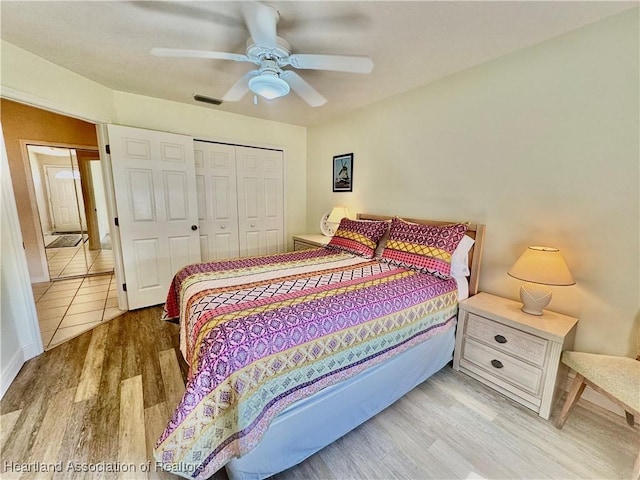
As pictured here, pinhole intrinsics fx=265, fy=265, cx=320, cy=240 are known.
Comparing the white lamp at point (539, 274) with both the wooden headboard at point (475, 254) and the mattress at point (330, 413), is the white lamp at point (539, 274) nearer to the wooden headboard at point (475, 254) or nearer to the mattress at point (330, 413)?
the wooden headboard at point (475, 254)

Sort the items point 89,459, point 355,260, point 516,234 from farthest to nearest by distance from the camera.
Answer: point 355,260, point 516,234, point 89,459

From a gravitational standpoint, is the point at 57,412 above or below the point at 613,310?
below

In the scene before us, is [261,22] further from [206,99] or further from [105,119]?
[105,119]

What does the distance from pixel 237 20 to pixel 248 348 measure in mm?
1952

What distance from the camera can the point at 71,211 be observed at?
4.54 meters

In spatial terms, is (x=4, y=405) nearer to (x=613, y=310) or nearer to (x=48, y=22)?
(x=48, y=22)

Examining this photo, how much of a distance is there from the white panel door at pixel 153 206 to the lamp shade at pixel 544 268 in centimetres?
337

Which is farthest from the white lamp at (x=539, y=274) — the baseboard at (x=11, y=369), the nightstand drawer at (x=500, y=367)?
the baseboard at (x=11, y=369)

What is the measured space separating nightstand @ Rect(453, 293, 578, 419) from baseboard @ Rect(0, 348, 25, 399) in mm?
3257

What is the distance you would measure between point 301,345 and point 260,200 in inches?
121

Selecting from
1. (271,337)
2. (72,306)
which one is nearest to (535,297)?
(271,337)

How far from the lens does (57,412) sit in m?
1.64

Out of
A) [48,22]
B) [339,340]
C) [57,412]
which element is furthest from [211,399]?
[48,22]

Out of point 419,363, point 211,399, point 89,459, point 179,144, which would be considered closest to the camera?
point 211,399
